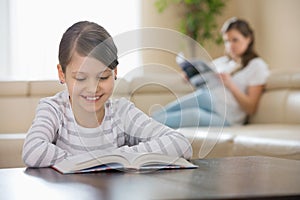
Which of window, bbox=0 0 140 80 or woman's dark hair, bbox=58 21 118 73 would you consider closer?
woman's dark hair, bbox=58 21 118 73

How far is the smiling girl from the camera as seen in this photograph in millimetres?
1460

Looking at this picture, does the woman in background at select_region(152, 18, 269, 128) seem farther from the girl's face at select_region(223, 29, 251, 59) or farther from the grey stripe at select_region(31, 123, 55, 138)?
the grey stripe at select_region(31, 123, 55, 138)

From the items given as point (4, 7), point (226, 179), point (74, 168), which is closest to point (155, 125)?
point (74, 168)

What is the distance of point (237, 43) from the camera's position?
363 centimetres

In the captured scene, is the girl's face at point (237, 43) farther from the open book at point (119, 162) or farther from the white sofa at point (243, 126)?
the open book at point (119, 162)

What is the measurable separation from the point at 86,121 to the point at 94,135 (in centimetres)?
5

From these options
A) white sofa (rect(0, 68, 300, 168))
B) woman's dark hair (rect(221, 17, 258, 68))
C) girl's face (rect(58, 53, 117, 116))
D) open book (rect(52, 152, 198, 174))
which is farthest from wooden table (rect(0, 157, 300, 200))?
woman's dark hair (rect(221, 17, 258, 68))

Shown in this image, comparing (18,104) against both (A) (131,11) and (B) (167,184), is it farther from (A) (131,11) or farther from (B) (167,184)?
(B) (167,184)

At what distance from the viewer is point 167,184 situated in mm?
1179

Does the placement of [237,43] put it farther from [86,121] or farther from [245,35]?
[86,121]

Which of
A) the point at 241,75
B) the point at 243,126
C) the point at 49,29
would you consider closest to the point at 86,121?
the point at 243,126

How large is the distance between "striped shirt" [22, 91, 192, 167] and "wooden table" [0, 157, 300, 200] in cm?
6

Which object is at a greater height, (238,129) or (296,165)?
(296,165)

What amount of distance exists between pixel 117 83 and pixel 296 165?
48 cm
